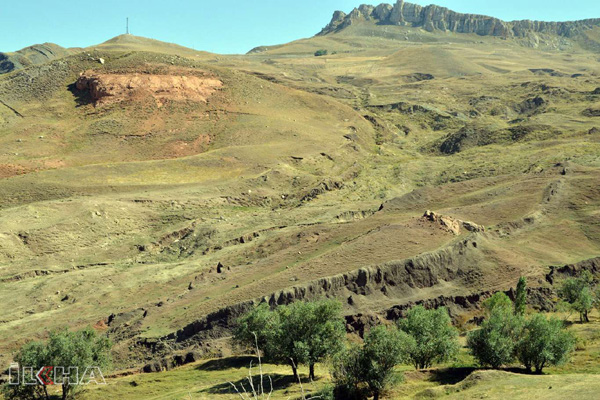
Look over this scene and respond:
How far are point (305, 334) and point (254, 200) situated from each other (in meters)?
40.1

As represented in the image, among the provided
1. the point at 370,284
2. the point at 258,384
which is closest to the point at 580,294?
the point at 370,284

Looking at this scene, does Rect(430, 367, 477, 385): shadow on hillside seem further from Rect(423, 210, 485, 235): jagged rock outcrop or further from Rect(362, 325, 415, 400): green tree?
Rect(423, 210, 485, 235): jagged rock outcrop

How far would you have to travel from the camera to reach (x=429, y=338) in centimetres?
3275

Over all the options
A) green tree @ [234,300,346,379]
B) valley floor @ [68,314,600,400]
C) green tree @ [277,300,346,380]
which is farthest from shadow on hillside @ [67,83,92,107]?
green tree @ [277,300,346,380]

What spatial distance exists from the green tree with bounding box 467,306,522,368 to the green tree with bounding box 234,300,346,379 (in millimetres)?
6641

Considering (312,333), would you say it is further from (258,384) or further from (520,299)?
(520,299)

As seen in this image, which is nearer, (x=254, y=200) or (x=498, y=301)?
(x=498, y=301)

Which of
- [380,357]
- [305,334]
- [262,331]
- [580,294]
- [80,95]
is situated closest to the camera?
[380,357]

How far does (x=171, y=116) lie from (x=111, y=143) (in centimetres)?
1064

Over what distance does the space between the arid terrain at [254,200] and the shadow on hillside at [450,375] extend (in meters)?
0.84

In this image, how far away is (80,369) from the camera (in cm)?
3256

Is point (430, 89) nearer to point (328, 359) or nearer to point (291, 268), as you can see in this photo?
point (291, 268)

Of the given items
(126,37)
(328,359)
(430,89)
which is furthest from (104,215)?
(126,37)

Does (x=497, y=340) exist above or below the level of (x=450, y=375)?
above
